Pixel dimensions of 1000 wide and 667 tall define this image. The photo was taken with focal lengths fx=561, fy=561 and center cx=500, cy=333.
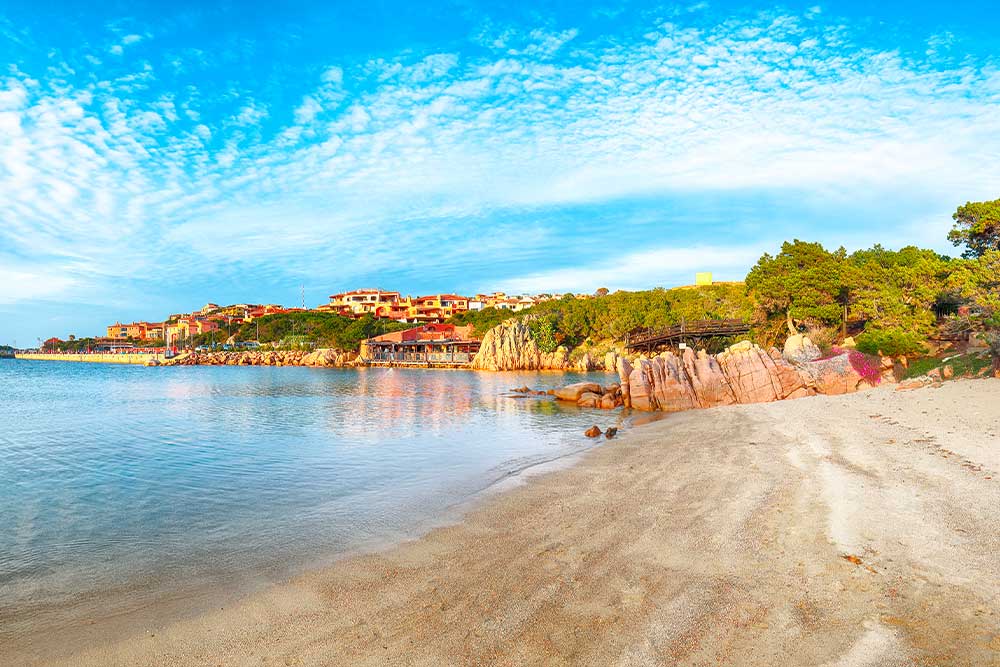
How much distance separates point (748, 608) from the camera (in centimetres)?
545

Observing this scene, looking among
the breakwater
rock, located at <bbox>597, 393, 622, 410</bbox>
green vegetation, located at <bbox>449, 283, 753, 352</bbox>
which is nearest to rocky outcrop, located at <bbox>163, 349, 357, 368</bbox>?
the breakwater

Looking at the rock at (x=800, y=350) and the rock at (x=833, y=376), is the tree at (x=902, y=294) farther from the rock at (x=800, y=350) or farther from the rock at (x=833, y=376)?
the rock at (x=833, y=376)

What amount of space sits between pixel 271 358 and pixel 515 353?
2287 inches

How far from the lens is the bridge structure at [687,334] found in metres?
61.4

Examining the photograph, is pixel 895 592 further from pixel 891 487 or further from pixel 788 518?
pixel 891 487

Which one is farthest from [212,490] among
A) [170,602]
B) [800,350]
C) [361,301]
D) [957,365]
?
[361,301]

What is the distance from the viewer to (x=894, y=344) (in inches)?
1053

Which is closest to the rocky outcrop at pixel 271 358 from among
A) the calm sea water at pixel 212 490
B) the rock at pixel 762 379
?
the calm sea water at pixel 212 490

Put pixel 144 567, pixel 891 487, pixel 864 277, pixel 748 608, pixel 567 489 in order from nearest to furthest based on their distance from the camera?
1. pixel 748 608
2. pixel 144 567
3. pixel 891 487
4. pixel 567 489
5. pixel 864 277

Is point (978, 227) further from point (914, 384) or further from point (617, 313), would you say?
point (617, 313)

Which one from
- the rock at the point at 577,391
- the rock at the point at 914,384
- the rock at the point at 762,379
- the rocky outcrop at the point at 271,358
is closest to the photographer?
the rock at the point at 914,384

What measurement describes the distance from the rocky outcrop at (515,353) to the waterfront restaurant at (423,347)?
12.7m

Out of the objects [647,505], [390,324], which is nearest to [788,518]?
[647,505]

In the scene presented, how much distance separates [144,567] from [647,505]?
25.7ft
